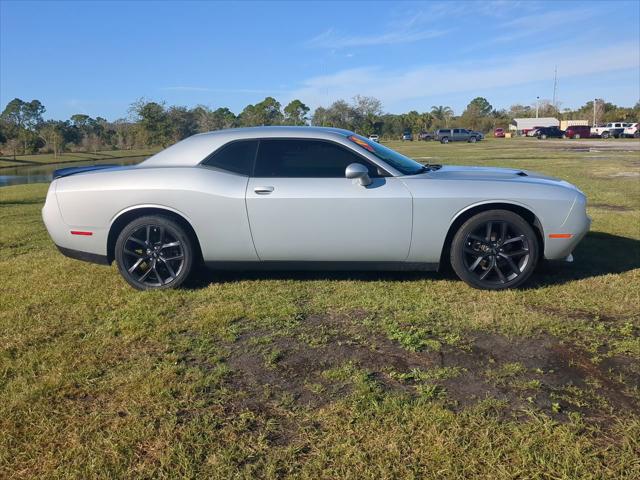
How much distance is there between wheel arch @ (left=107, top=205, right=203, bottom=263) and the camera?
4297 millimetres

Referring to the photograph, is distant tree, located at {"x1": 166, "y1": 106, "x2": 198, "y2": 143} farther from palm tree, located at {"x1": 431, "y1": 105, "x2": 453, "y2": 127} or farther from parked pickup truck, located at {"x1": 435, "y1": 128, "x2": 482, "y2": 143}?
palm tree, located at {"x1": 431, "y1": 105, "x2": 453, "y2": 127}

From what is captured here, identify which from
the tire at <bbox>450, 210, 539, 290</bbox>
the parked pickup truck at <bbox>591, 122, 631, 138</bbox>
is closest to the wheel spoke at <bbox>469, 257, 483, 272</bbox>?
the tire at <bbox>450, 210, 539, 290</bbox>

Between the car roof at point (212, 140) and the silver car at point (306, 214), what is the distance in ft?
0.05

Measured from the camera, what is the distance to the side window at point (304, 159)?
14.1 ft

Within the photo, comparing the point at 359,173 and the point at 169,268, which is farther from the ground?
the point at 359,173

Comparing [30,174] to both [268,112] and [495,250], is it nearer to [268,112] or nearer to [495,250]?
[495,250]

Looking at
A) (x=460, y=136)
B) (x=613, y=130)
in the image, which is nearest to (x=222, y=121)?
(x=460, y=136)

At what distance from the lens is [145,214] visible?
435cm

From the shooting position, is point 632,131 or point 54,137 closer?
point 54,137

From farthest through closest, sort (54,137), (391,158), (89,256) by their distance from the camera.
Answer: (54,137) → (391,158) → (89,256)

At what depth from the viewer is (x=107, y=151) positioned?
191 feet

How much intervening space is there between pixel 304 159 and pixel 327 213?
58 cm

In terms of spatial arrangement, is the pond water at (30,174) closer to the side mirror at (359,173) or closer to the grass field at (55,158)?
the grass field at (55,158)

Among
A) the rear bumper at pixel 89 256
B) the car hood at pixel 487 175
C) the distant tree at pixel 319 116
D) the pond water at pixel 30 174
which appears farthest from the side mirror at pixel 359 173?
the distant tree at pixel 319 116
